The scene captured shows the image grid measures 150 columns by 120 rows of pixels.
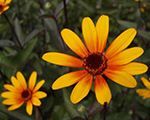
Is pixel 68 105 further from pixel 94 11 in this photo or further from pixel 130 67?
pixel 94 11

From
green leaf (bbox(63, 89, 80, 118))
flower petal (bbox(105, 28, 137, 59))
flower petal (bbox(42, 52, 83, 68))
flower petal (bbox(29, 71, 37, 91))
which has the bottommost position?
green leaf (bbox(63, 89, 80, 118))

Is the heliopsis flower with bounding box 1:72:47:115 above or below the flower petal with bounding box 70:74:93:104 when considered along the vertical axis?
below

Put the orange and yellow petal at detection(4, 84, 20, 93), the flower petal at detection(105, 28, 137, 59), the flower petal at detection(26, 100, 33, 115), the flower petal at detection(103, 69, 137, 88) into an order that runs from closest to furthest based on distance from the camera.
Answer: the flower petal at detection(103, 69, 137, 88), the flower petal at detection(105, 28, 137, 59), the flower petal at detection(26, 100, 33, 115), the orange and yellow petal at detection(4, 84, 20, 93)

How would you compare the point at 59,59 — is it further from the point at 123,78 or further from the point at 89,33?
the point at 123,78

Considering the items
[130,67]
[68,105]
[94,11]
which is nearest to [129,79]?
[130,67]

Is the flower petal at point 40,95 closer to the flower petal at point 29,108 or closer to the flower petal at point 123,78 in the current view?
the flower petal at point 29,108

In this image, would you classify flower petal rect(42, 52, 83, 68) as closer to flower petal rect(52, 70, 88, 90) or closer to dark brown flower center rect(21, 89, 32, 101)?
flower petal rect(52, 70, 88, 90)

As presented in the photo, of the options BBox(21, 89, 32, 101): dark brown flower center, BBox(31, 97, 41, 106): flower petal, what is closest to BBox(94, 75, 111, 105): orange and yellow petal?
BBox(31, 97, 41, 106): flower petal

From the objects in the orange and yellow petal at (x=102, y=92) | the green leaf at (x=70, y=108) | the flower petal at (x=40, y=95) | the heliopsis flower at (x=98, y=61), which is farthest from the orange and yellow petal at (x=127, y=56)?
the flower petal at (x=40, y=95)
